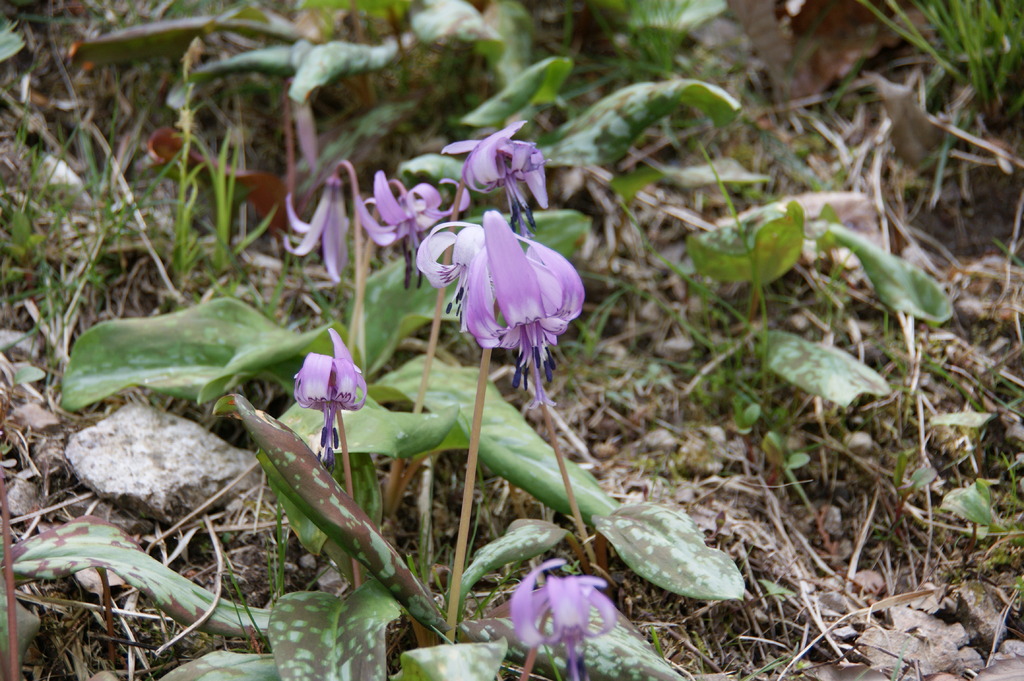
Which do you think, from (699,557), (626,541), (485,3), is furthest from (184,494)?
(485,3)

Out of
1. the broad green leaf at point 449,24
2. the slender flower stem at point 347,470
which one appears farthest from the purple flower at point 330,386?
the broad green leaf at point 449,24

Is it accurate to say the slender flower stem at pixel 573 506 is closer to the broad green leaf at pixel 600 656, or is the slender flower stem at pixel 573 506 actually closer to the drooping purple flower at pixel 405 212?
the broad green leaf at pixel 600 656

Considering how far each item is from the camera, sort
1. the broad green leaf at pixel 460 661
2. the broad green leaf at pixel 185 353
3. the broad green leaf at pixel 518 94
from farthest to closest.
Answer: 1. the broad green leaf at pixel 518 94
2. the broad green leaf at pixel 185 353
3. the broad green leaf at pixel 460 661

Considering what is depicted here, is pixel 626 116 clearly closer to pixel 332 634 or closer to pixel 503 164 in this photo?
pixel 503 164

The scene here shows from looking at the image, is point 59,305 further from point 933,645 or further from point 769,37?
point 769,37

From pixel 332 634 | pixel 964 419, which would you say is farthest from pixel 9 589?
pixel 964 419

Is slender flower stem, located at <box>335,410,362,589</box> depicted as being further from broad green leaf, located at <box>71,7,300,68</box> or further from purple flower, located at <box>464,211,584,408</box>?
broad green leaf, located at <box>71,7,300,68</box>
